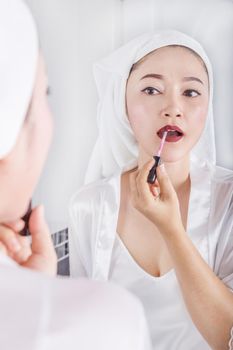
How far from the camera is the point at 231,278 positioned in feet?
3.13

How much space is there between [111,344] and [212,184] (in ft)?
1.79

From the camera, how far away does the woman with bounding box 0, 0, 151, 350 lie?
0.46 meters

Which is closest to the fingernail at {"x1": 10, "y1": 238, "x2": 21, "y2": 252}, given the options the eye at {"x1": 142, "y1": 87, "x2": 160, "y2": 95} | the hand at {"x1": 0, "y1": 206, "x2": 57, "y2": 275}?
the hand at {"x1": 0, "y1": 206, "x2": 57, "y2": 275}

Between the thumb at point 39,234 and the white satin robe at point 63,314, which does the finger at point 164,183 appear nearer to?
the thumb at point 39,234

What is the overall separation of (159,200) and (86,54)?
306 mm

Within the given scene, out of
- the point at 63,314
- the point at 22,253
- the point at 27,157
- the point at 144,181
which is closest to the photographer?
the point at 63,314

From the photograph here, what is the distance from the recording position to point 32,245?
2.40 ft

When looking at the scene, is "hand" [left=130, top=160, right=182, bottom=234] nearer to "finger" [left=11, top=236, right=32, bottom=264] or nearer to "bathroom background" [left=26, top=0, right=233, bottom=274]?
"bathroom background" [left=26, top=0, right=233, bottom=274]

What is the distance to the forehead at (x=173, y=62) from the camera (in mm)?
950

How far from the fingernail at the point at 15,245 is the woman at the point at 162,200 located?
279mm

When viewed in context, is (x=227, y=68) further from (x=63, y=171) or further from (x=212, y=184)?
(x=63, y=171)

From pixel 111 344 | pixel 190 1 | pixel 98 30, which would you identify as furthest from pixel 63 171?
pixel 111 344

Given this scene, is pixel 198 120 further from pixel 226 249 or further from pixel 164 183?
pixel 226 249

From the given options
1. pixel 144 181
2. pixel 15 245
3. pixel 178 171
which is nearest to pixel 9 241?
pixel 15 245
